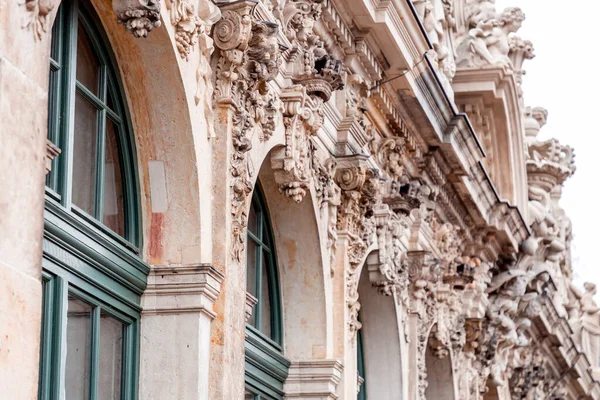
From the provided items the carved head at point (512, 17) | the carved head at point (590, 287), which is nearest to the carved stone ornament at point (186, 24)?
the carved head at point (512, 17)

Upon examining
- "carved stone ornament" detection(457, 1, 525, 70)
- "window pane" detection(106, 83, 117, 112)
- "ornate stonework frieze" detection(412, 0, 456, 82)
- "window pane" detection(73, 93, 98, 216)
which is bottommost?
"window pane" detection(73, 93, 98, 216)

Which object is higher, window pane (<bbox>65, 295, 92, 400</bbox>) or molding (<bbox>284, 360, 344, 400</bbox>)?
molding (<bbox>284, 360, 344, 400</bbox>)

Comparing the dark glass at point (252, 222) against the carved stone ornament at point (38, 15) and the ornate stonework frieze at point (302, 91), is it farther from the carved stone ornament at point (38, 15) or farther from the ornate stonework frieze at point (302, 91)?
the carved stone ornament at point (38, 15)

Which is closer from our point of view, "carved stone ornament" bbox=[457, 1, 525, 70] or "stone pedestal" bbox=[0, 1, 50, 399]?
"stone pedestal" bbox=[0, 1, 50, 399]

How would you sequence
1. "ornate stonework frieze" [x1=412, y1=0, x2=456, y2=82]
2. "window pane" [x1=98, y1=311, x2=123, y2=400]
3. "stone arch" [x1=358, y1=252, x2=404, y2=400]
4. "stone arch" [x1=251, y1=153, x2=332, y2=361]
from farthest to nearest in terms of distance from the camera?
"ornate stonework frieze" [x1=412, y1=0, x2=456, y2=82] → "stone arch" [x1=358, y1=252, x2=404, y2=400] → "stone arch" [x1=251, y1=153, x2=332, y2=361] → "window pane" [x1=98, y1=311, x2=123, y2=400]

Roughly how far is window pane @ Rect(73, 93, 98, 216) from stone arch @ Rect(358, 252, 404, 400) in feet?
27.6

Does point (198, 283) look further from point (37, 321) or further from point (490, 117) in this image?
point (490, 117)

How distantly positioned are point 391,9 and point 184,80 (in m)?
5.60

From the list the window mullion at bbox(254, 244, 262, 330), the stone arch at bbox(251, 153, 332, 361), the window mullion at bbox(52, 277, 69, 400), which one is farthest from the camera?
the stone arch at bbox(251, 153, 332, 361)

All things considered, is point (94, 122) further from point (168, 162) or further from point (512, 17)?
point (512, 17)

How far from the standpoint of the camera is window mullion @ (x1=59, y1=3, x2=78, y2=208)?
1014 cm

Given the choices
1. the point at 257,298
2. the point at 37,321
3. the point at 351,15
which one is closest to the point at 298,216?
the point at 257,298

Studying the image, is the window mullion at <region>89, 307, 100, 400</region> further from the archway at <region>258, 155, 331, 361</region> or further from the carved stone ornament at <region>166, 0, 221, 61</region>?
the archway at <region>258, 155, 331, 361</region>

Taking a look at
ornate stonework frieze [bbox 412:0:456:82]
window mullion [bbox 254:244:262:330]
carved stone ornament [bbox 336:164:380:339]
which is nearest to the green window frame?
window mullion [bbox 254:244:262:330]
